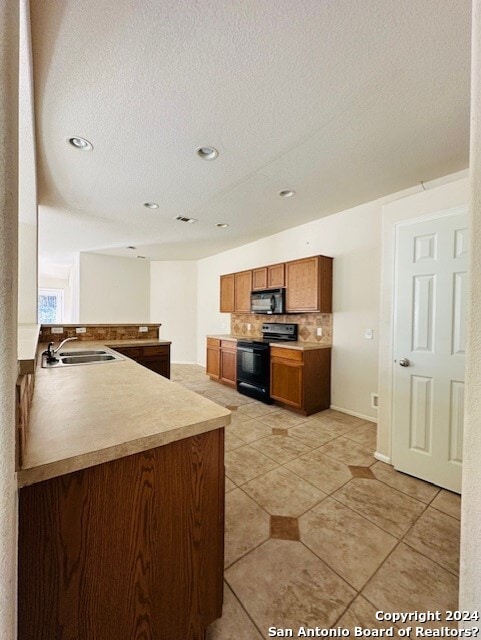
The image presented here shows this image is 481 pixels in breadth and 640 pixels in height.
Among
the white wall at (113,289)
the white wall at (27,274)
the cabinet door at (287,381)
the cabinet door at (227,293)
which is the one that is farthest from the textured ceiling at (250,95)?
the white wall at (113,289)

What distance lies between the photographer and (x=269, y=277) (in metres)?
4.21

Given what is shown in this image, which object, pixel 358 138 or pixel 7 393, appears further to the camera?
pixel 358 138

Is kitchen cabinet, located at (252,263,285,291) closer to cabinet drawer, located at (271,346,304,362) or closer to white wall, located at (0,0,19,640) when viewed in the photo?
cabinet drawer, located at (271,346,304,362)

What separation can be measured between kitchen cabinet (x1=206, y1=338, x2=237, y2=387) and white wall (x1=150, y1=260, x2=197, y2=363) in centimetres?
195

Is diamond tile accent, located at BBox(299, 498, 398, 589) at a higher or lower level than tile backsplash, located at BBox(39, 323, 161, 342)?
lower

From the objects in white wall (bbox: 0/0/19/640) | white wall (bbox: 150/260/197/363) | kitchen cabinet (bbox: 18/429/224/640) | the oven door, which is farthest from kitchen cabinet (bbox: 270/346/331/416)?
white wall (bbox: 150/260/197/363)

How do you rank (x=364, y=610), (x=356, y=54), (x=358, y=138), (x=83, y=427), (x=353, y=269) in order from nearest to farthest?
(x=83, y=427) < (x=364, y=610) < (x=356, y=54) < (x=358, y=138) < (x=353, y=269)

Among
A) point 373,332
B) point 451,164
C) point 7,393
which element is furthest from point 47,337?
point 451,164

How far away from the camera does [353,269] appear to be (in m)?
3.39

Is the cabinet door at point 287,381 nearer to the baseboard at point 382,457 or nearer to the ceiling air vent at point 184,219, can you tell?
the baseboard at point 382,457

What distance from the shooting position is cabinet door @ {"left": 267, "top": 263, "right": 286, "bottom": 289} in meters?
3.99

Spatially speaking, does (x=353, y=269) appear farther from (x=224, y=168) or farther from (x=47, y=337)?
(x=47, y=337)

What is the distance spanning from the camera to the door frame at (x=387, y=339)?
2277mm

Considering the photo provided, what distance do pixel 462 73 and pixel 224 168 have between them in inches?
65.8
